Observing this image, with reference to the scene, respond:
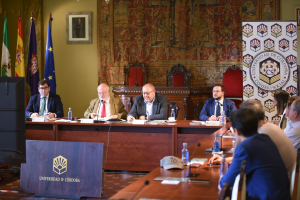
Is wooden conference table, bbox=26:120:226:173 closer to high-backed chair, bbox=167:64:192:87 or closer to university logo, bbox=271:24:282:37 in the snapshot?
university logo, bbox=271:24:282:37

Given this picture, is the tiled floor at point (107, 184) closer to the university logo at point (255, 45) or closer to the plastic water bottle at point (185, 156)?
the plastic water bottle at point (185, 156)

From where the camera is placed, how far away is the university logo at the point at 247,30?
22.5ft

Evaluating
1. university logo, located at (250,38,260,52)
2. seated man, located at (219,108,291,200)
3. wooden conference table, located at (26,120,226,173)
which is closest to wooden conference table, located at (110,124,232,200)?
seated man, located at (219,108,291,200)

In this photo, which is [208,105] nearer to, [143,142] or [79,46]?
[143,142]

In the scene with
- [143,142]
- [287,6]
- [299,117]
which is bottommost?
[143,142]

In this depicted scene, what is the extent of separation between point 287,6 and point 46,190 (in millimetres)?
7055

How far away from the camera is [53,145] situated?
3.83 meters

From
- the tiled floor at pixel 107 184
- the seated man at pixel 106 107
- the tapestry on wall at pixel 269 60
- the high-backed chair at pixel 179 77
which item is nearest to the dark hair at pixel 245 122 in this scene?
the tiled floor at pixel 107 184

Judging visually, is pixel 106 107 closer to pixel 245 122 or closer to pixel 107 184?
pixel 107 184

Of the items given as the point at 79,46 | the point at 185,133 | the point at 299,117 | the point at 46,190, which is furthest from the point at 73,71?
the point at 299,117

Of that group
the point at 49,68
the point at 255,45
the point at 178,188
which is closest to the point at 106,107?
the point at 49,68

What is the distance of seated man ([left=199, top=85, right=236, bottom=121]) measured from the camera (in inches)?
228

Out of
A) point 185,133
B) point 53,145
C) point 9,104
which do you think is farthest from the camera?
point 185,133

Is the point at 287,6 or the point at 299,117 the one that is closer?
the point at 299,117
